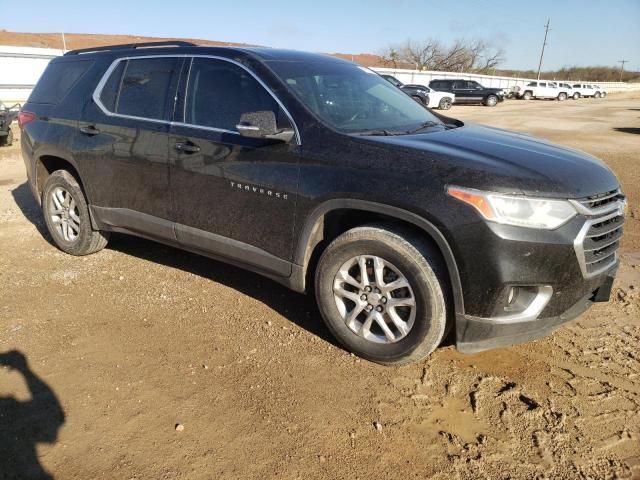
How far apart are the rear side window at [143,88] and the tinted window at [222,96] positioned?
204 millimetres

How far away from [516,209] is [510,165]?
292 millimetres

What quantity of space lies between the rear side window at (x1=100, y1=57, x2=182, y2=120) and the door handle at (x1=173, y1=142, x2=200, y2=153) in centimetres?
28

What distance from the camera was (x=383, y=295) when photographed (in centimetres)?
299

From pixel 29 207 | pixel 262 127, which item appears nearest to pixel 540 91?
pixel 29 207

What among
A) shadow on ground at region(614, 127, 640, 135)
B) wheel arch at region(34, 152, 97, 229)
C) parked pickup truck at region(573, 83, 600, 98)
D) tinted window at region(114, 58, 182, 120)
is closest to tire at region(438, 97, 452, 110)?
shadow on ground at region(614, 127, 640, 135)

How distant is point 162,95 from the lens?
12.7ft

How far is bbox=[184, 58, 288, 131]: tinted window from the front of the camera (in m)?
3.41

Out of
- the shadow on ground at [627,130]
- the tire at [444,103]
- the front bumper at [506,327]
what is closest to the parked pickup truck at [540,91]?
the tire at [444,103]

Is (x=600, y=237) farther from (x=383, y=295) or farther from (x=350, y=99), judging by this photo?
(x=350, y=99)

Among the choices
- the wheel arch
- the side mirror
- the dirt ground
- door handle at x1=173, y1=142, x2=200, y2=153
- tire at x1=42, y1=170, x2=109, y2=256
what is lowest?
the dirt ground

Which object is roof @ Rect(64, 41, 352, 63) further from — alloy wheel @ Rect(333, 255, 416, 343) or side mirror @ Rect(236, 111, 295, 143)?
alloy wheel @ Rect(333, 255, 416, 343)

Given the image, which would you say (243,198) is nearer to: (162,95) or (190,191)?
(190,191)

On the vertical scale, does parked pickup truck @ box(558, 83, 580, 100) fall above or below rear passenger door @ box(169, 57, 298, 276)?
below

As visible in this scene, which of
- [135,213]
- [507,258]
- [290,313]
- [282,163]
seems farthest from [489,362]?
[135,213]
